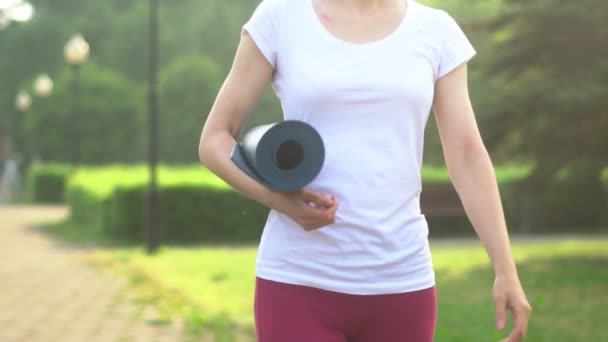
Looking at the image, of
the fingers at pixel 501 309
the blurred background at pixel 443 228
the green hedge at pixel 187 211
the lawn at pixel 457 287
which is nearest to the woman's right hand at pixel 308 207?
the fingers at pixel 501 309

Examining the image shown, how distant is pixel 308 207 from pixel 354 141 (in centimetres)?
17

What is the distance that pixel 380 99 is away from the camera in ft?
7.07

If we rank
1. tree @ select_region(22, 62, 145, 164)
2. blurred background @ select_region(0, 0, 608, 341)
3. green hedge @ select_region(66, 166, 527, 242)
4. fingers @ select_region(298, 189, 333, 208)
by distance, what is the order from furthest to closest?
tree @ select_region(22, 62, 145, 164), green hedge @ select_region(66, 166, 527, 242), blurred background @ select_region(0, 0, 608, 341), fingers @ select_region(298, 189, 333, 208)

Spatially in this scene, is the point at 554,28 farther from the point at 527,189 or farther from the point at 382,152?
the point at 382,152

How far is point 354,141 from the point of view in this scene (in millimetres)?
2164

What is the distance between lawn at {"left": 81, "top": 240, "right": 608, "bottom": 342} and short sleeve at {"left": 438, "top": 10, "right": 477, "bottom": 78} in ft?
15.4

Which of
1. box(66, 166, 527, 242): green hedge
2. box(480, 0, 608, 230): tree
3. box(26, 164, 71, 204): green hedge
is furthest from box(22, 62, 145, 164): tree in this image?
box(480, 0, 608, 230): tree

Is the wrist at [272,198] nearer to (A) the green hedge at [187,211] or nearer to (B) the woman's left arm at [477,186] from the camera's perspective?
(B) the woman's left arm at [477,186]

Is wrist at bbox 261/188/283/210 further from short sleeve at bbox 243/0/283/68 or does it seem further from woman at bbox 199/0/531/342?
short sleeve at bbox 243/0/283/68

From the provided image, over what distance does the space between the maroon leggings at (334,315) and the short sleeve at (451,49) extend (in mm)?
452

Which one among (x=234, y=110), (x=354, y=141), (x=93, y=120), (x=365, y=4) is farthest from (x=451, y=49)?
(x=93, y=120)

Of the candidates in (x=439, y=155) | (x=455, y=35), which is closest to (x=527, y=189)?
(x=455, y=35)

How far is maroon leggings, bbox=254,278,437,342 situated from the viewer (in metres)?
2.19

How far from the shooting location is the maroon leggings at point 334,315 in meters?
2.19
